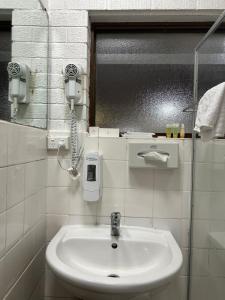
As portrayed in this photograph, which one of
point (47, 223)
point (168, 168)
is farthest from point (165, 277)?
point (47, 223)

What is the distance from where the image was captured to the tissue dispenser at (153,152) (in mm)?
→ 1313

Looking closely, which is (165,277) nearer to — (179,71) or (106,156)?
(106,156)

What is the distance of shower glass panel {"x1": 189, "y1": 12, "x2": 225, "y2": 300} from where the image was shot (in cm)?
125

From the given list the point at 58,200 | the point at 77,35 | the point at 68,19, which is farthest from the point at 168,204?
the point at 68,19

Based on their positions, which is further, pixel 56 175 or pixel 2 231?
pixel 56 175

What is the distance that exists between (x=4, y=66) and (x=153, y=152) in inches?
31.5

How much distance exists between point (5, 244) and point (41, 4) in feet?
3.91

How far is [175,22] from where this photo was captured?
152cm

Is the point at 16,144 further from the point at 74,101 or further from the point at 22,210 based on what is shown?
the point at 74,101

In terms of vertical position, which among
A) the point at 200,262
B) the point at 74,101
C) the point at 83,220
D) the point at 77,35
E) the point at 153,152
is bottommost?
the point at 200,262

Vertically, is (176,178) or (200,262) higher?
(176,178)

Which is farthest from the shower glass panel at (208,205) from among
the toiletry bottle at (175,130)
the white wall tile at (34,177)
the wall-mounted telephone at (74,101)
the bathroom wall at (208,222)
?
the white wall tile at (34,177)

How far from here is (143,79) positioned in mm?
1570

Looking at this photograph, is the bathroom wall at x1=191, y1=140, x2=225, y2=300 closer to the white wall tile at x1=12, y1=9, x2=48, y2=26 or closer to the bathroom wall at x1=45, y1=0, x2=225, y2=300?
the bathroom wall at x1=45, y1=0, x2=225, y2=300
